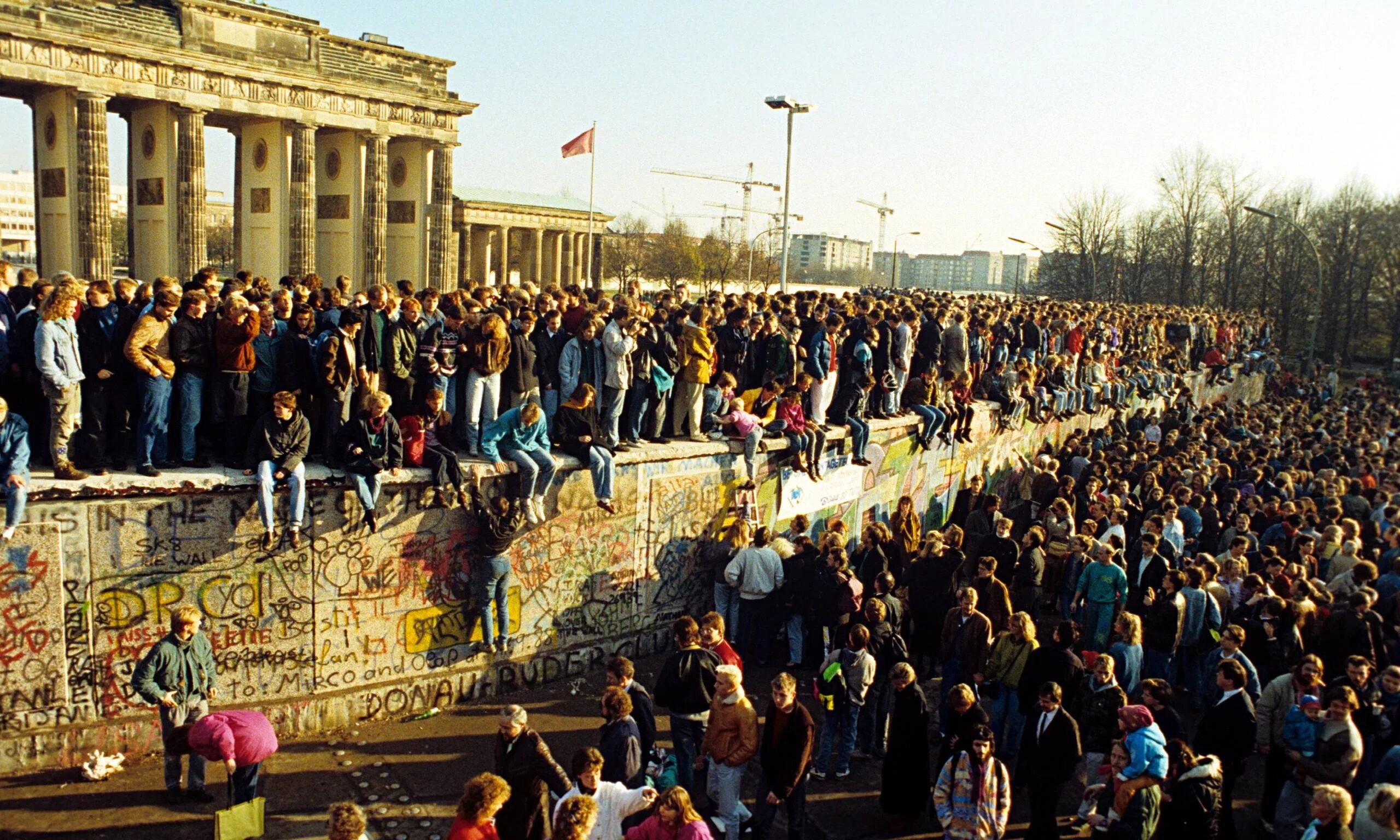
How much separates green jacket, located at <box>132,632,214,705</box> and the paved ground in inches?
46.2

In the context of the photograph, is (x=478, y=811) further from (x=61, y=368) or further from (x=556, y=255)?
(x=556, y=255)

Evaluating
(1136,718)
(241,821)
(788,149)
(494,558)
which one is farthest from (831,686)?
(788,149)

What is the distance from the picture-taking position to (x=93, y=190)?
3278 cm

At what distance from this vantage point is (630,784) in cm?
794

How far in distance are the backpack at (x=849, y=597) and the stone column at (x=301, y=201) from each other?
104ft

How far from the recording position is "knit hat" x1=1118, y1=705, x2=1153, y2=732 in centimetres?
790

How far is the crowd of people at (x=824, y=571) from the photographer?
8086 millimetres

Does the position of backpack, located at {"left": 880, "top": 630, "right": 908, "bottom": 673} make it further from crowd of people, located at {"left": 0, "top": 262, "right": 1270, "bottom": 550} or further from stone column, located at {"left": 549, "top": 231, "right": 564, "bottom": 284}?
stone column, located at {"left": 549, "top": 231, "right": 564, "bottom": 284}

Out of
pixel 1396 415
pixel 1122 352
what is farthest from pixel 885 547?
pixel 1396 415

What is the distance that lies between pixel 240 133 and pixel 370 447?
35110mm

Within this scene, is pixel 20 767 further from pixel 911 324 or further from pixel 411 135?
pixel 411 135

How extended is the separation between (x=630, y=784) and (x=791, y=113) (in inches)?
994

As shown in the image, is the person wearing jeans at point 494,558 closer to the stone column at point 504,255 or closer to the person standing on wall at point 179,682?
the person standing on wall at point 179,682

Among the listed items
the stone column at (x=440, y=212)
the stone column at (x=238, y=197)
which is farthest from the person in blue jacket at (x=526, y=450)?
the stone column at (x=440, y=212)
